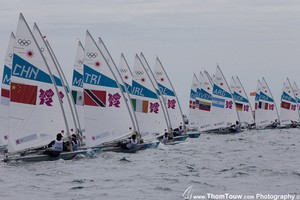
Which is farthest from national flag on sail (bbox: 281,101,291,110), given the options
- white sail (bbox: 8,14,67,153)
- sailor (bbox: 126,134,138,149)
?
white sail (bbox: 8,14,67,153)

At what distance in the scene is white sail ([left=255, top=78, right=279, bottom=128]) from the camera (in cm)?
8894

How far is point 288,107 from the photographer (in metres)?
94.3

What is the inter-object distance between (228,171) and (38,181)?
865 cm

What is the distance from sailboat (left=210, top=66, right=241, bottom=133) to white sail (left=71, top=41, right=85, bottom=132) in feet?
76.5

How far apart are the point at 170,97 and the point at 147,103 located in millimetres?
11726

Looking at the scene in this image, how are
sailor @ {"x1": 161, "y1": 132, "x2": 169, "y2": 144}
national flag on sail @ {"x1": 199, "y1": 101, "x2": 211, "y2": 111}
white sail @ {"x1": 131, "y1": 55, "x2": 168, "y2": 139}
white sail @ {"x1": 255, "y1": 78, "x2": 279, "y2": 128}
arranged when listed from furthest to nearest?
white sail @ {"x1": 255, "y1": 78, "x2": 279, "y2": 128}, national flag on sail @ {"x1": 199, "y1": 101, "x2": 211, "y2": 111}, sailor @ {"x1": 161, "y1": 132, "x2": 169, "y2": 144}, white sail @ {"x1": 131, "y1": 55, "x2": 168, "y2": 139}

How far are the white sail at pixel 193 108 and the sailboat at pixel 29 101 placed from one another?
40030 millimetres

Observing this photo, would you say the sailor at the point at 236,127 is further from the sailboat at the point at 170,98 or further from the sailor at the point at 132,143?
the sailor at the point at 132,143

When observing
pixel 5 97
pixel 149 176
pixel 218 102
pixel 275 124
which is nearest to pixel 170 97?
pixel 218 102

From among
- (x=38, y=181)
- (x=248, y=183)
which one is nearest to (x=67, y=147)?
(x=38, y=181)

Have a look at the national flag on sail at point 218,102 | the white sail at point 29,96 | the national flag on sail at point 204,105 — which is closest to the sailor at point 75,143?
the white sail at point 29,96

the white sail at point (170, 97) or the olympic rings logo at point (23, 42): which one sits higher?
the olympic rings logo at point (23, 42)

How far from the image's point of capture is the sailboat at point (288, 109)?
93.5 m

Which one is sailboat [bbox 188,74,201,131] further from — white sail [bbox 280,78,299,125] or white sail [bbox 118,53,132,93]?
white sail [bbox 118,53,132,93]
